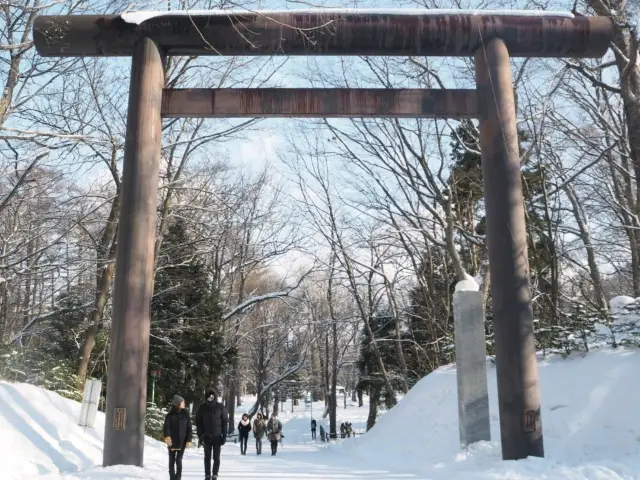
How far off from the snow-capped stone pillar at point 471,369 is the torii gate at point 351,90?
238 cm

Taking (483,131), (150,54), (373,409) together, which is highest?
(150,54)

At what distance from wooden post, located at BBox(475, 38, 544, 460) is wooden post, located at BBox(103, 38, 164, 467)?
4961 mm

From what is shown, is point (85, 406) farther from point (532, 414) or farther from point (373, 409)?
point (373, 409)

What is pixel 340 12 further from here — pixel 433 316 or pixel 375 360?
pixel 375 360

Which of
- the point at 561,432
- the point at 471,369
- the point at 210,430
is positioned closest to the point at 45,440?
the point at 210,430

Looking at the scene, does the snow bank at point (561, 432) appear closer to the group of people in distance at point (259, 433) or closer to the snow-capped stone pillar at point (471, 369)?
the snow-capped stone pillar at point (471, 369)

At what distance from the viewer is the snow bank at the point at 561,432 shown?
756 cm

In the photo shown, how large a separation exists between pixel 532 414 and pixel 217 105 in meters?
6.43

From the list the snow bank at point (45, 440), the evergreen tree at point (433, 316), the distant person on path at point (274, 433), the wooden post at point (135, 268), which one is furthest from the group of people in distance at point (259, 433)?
the wooden post at point (135, 268)

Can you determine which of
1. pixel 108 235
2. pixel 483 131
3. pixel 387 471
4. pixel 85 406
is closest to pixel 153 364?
pixel 108 235

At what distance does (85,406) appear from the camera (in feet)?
36.7

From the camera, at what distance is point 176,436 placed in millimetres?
8055

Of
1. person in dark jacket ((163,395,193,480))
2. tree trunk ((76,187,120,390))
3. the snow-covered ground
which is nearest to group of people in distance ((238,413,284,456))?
the snow-covered ground

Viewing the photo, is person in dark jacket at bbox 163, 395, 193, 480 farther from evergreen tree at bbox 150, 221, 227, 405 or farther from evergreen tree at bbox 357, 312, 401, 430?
evergreen tree at bbox 357, 312, 401, 430
